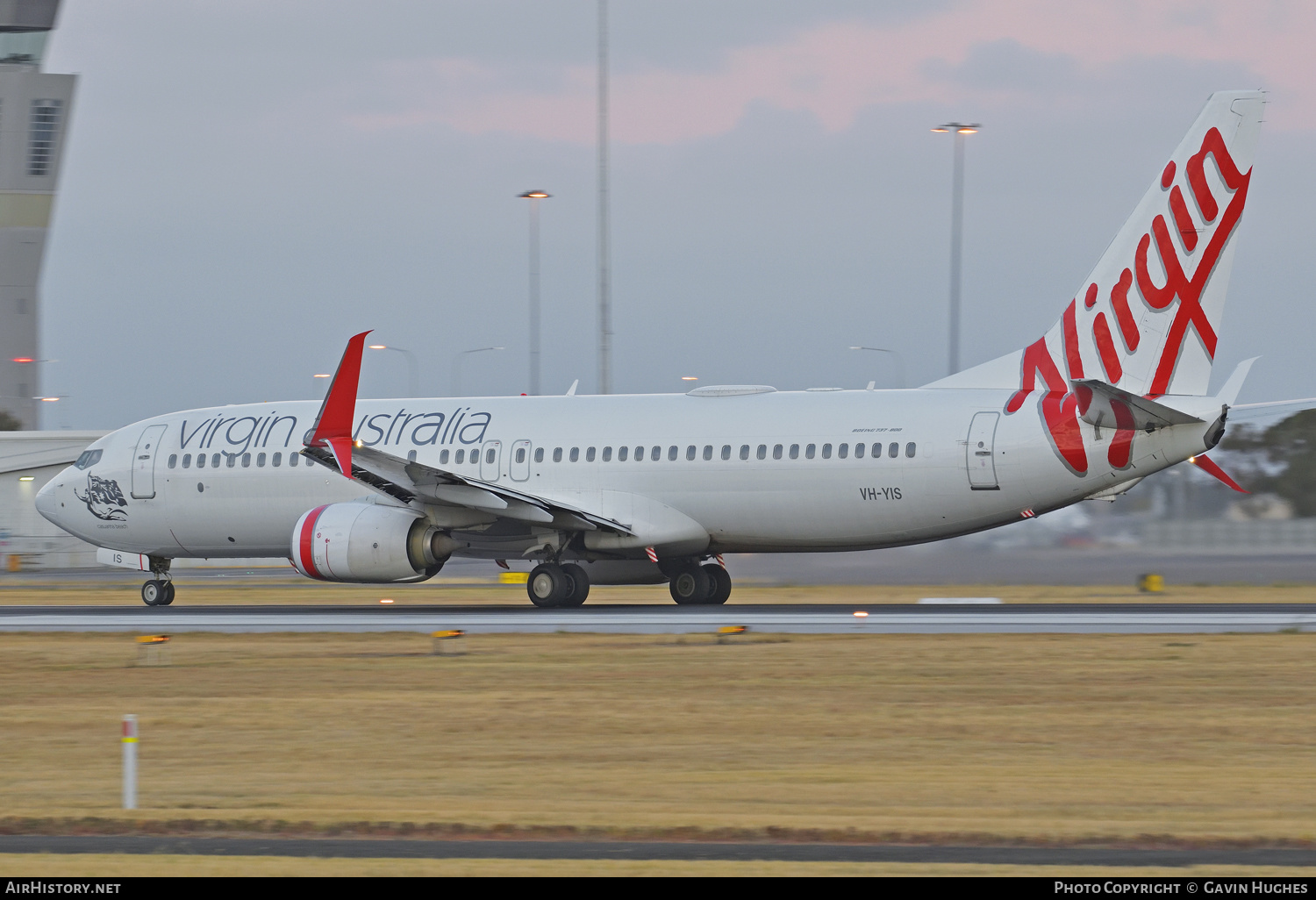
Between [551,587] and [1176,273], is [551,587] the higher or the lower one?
the lower one

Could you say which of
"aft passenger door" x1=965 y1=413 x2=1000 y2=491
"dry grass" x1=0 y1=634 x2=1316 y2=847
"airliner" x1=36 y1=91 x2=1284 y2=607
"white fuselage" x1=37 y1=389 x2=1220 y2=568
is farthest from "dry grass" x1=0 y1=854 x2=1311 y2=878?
"aft passenger door" x1=965 y1=413 x2=1000 y2=491

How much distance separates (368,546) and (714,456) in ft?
19.3

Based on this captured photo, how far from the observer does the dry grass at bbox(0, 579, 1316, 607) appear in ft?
101

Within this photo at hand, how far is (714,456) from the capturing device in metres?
27.8

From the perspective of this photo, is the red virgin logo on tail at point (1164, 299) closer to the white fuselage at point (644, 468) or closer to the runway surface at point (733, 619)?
the white fuselage at point (644, 468)

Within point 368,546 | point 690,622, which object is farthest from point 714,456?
point 368,546

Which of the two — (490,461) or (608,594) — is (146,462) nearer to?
(490,461)

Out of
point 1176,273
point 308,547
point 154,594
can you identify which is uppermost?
point 1176,273

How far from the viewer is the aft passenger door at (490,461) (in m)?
29.7

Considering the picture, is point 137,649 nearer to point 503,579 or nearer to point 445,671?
point 445,671

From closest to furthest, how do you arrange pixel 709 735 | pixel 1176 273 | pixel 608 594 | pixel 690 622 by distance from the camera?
1. pixel 709 735
2. pixel 690 622
3. pixel 1176 273
4. pixel 608 594

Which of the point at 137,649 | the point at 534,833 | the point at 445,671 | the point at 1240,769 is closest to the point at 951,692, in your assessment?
the point at 1240,769

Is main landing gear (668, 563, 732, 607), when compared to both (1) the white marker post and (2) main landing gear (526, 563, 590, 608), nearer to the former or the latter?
(2) main landing gear (526, 563, 590, 608)

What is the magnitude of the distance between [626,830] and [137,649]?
1367cm
